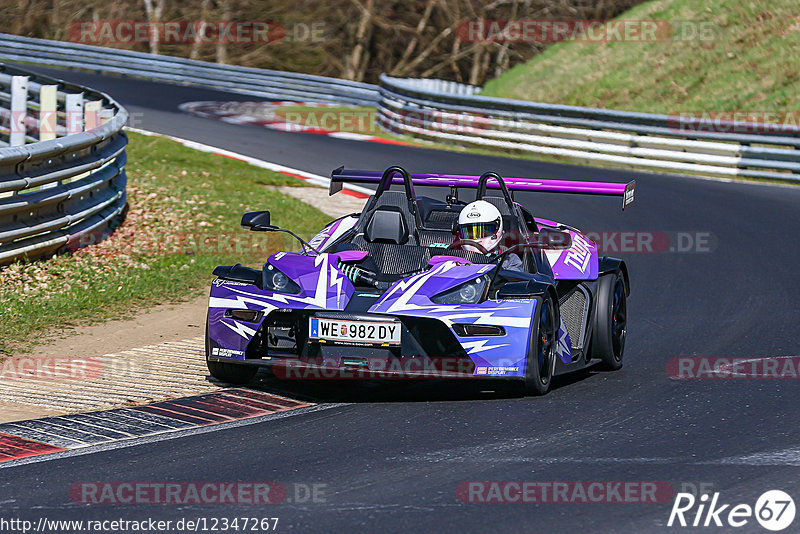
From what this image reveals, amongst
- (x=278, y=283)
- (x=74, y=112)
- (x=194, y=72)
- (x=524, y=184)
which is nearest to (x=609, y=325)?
(x=524, y=184)

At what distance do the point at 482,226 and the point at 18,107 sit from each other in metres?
9.47

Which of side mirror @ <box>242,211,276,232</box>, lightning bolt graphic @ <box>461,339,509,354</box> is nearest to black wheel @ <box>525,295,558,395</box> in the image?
lightning bolt graphic @ <box>461,339,509,354</box>

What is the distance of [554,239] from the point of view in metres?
9.11

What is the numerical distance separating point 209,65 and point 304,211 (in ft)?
58.9

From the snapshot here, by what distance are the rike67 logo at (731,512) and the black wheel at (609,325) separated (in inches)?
125

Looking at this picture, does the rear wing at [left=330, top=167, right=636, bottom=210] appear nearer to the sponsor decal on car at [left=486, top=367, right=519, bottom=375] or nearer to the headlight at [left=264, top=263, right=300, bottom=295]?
the headlight at [left=264, top=263, right=300, bottom=295]

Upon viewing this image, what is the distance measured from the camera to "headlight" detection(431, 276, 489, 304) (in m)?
7.41

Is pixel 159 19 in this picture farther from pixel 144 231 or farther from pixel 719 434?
pixel 719 434

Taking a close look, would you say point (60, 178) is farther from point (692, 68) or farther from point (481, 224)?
point (692, 68)

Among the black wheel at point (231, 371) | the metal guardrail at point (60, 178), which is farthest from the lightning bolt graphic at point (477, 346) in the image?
the metal guardrail at point (60, 178)

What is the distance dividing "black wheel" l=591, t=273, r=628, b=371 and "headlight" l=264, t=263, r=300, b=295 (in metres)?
2.32

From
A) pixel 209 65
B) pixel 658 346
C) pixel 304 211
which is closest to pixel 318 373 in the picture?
pixel 658 346

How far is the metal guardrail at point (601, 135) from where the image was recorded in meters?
19.8

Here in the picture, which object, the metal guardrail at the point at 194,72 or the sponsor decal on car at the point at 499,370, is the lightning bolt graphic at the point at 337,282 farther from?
the metal guardrail at the point at 194,72
